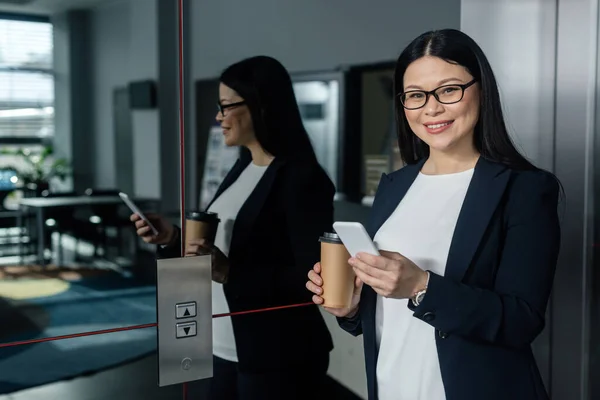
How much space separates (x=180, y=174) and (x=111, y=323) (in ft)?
1.29

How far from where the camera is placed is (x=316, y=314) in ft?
6.23

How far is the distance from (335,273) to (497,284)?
0.37 m

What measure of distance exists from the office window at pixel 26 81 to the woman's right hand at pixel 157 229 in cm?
29

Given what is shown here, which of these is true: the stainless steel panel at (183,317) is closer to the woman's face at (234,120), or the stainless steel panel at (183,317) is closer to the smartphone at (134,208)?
the smartphone at (134,208)

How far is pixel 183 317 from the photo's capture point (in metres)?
1.71

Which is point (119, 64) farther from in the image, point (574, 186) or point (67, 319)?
point (574, 186)

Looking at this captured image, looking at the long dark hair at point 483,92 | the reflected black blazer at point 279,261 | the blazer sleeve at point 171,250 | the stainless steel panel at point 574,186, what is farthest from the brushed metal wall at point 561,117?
the blazer sleeve at point 171,250

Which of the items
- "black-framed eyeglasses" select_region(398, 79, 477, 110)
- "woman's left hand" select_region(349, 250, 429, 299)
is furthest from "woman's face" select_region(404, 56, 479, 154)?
"woman's left hand" select_region(349, 250, 429, 299)

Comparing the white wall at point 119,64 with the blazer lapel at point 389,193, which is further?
the blazer lapel at point 389,193

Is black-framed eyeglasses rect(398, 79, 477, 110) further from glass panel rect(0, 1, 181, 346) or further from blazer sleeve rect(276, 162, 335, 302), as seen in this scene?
glass panel rect(0, 1, 181, 346)

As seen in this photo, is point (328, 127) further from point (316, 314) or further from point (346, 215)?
point (316, 314)

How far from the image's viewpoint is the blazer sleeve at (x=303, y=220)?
182 cm

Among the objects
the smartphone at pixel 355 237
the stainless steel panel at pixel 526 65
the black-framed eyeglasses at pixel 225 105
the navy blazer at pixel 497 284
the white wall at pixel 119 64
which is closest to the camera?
the smartphone at pixel 355 237

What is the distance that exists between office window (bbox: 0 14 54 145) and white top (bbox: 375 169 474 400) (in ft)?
2.81
